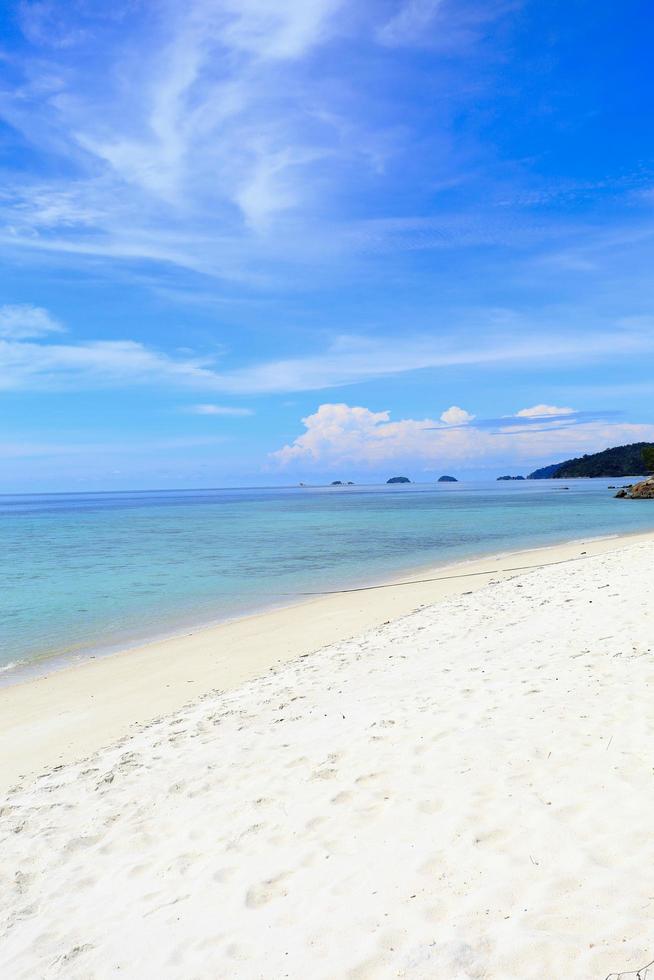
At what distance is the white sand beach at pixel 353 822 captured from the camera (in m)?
3.88

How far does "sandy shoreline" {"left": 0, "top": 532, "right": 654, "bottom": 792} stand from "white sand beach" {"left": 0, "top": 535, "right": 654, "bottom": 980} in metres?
0.10

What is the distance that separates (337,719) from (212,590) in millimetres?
16607

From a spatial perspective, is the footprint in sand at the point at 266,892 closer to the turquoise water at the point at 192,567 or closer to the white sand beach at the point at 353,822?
the white sand beach at the point at 353,822

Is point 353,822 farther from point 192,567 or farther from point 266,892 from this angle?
point 192,567

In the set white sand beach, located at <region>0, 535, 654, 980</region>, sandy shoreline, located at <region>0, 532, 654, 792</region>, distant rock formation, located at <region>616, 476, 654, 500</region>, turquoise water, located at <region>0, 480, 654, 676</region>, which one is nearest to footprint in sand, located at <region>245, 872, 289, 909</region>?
white sand beach, located at <region>0, 535, 654, 980</region>

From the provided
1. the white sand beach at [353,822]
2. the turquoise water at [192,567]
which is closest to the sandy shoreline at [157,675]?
the white sand beach at [353,822]

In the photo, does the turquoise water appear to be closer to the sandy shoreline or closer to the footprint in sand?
the sandy shoreline

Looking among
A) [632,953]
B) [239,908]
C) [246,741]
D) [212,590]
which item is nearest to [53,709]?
[246,741]

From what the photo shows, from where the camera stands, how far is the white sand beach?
388cm

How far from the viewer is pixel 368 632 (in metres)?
13.9

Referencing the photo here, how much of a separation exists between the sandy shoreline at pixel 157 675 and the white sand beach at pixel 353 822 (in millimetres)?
101

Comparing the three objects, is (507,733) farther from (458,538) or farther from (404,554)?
(458,538)

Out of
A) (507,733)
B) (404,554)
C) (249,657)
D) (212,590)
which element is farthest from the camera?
(404,554)

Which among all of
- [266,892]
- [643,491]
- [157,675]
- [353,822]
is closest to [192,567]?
[157,675]
